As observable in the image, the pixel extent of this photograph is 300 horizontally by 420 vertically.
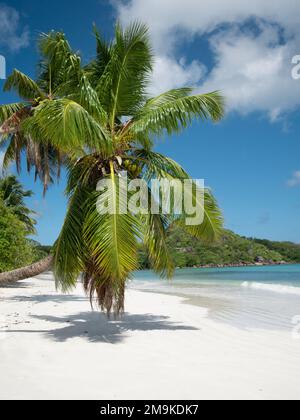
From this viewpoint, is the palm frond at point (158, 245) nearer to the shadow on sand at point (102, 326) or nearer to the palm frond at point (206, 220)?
the palm frond at point (206, 220)

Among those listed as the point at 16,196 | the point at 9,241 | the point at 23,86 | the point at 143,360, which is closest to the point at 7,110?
the point at 23,86

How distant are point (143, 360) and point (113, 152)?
3870mm

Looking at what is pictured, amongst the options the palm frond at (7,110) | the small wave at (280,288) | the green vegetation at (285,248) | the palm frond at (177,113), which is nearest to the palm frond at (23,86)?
the palm frond at (7,110)

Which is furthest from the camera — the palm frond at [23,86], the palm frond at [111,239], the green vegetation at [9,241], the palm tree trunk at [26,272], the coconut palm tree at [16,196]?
the coconut palm tree at [16,196]

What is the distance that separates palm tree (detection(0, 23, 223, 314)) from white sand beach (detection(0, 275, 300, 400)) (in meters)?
1.08

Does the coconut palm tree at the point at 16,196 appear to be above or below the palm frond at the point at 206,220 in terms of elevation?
above

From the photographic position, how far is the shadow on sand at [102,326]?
7.77 m

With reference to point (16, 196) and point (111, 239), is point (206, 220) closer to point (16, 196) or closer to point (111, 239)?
point (111, 239)

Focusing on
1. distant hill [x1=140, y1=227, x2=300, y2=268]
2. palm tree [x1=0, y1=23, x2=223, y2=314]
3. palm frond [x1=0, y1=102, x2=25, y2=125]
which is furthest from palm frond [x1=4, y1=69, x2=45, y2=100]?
distant hill [x1=140, y1=227, x2=300, y2=268]

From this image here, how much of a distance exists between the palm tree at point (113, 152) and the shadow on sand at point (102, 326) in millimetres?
564

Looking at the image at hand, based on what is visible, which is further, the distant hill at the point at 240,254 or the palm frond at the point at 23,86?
the distant hill at the point at 240,254

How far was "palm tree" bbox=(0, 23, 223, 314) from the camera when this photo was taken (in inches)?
278

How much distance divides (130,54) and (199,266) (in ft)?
295

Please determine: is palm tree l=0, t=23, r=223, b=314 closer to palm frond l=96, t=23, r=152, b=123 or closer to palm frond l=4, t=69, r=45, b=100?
palm frond l=96, t=23, r=152, b=123
